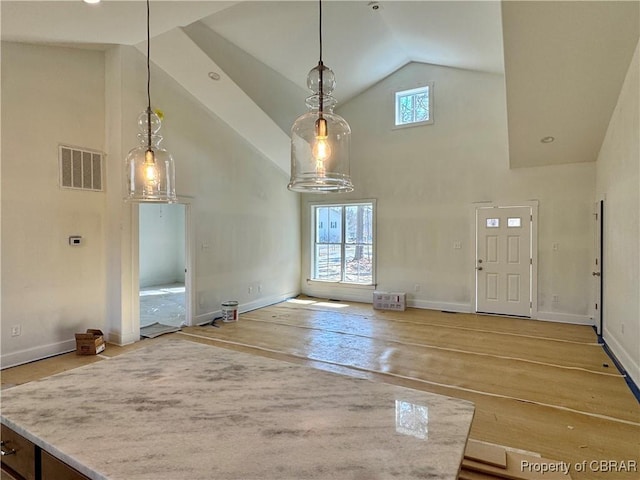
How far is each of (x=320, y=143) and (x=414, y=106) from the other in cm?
607

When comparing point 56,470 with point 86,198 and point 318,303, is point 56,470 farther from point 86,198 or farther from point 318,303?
point 318,303

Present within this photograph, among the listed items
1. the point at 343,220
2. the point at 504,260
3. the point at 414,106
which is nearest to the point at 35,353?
the point at 343,220

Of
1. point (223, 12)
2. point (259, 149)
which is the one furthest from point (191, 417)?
point (259, 149)

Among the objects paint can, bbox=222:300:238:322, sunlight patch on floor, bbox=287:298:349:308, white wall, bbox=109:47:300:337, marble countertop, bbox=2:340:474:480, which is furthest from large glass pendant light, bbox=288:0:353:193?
sunlight patch on floor, bbox=287:298:349:308

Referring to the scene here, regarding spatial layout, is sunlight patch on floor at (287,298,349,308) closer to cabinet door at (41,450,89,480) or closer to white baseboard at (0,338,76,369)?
white baseboard at (0,338,76,369)

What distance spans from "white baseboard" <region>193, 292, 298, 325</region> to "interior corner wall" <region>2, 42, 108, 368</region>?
1.42 metres

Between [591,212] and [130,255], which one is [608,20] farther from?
[130,255]

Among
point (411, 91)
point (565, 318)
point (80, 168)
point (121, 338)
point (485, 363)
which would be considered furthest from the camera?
point (411, 91)

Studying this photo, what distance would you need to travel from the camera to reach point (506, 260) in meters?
6.43

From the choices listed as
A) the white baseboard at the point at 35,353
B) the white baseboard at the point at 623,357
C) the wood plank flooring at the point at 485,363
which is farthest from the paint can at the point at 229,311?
the white baseboard at the point at 623,357

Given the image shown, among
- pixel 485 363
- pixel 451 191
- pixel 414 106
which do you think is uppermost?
pixel 414 106

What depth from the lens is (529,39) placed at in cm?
378

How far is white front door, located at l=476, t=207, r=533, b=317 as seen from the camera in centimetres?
629

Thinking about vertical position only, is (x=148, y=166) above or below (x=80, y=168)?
below
